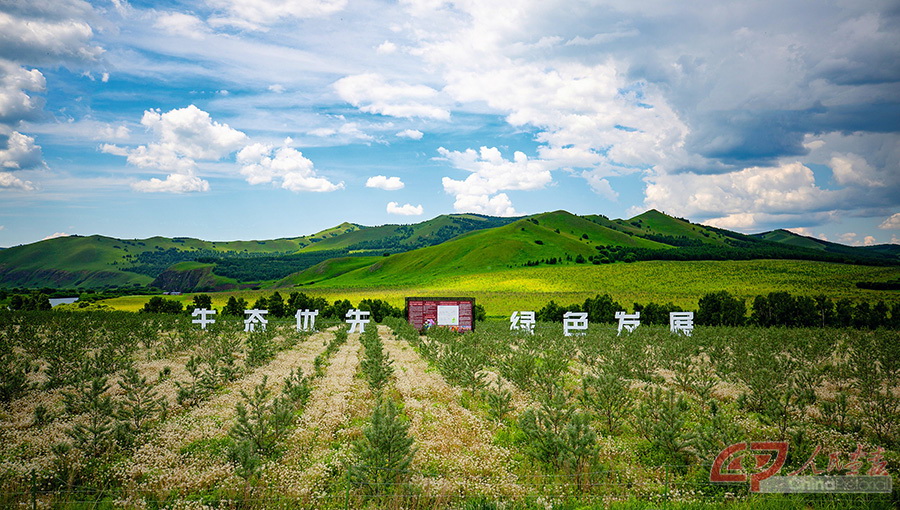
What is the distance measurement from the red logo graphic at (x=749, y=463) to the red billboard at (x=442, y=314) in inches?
1329

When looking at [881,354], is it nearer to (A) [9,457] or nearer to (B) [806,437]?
(B) [806,437]

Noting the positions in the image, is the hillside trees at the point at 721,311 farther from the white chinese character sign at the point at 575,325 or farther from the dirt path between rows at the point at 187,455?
the dirt path between rows at the point at 187,455

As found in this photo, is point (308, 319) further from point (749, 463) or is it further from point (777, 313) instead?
point (777, 313)

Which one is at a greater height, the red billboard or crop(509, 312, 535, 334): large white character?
the red billboard

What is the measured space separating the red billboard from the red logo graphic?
111ft

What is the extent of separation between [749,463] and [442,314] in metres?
35.2

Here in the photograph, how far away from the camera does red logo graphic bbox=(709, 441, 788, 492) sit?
11.8 metres

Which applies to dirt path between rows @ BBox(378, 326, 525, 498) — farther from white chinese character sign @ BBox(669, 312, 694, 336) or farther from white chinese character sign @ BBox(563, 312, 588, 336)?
white chinese character sign @ BBox(669, 312, 694, 336)

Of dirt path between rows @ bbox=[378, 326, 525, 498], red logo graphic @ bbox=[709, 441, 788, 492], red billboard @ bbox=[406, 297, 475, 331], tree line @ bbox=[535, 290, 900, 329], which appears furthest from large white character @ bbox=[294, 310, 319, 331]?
red logo graphic @ bbox=[709, 441, 788, 492]

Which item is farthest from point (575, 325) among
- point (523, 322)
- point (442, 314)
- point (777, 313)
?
point (777, 313)

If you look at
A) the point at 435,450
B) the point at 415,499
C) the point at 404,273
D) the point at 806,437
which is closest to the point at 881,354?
the point at 806,437

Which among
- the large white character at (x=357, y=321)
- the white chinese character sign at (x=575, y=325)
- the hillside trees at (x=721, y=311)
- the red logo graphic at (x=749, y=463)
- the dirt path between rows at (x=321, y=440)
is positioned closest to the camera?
the dirt path between rows at (x=321, y=440)

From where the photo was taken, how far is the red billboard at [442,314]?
46.8m

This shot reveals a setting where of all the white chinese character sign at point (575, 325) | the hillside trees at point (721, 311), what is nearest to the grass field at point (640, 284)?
the hillside trees at point (721, 311)
